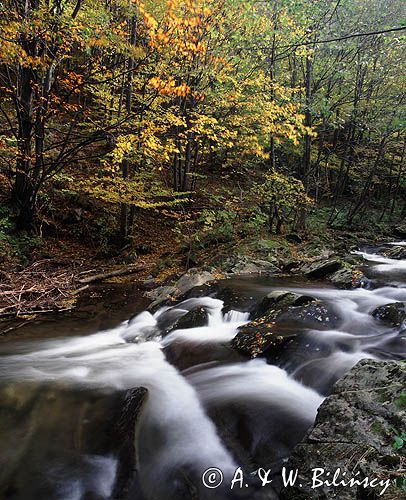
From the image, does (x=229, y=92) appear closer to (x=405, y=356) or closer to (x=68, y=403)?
(x=405, y=356)

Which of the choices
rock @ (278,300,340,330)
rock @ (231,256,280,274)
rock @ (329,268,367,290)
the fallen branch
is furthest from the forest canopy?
rock @ (278,300,340,330)

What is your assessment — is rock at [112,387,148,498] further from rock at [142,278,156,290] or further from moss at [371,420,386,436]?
rock at [142,278,156,290]

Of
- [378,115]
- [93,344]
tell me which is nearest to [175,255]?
[93,344]

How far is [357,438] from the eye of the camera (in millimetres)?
2406

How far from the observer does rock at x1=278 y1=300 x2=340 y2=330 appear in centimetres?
541

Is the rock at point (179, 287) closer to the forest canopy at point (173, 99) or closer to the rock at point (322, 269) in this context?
the forest canopy at point (173, 99)

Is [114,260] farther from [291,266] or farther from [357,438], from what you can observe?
[357,438]

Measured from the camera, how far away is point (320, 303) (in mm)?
6105

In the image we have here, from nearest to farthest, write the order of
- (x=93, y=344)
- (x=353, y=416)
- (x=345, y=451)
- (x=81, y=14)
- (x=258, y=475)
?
1. (x=345, y=451)
2. (x=353, y=416)
3. (x=258, y=475)
4. (x=93, y=344)
5. (x=81, y=14)

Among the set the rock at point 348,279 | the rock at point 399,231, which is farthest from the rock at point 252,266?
the rock at point 399,231

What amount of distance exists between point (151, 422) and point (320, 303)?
3807 millimetres

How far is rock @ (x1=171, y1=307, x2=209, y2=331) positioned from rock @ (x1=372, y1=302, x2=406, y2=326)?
2.97 m

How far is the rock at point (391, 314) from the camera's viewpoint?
539 centimetres

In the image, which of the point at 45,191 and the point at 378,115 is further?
the point at 378,115
